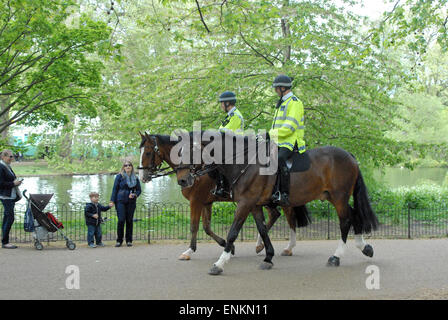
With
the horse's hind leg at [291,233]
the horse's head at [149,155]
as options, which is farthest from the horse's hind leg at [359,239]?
the horse's head at [149,155]

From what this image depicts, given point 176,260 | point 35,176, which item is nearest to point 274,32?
point 176,260

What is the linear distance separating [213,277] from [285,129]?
2628 millimetres

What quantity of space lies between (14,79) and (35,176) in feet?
77.2

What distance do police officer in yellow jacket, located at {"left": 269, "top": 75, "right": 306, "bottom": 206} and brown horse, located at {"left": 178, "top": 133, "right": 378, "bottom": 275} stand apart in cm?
17

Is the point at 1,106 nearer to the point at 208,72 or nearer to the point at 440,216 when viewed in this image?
the point at 208,72

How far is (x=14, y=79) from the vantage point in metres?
12.0

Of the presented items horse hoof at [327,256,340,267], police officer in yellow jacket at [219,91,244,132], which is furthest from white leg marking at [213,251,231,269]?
police officer in yellow jacket at [219,91,244,132]

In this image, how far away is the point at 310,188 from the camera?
7.45 meters

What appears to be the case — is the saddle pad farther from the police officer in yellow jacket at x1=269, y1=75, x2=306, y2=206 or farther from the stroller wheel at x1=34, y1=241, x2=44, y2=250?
the stroller wheel at x1=34, y1=241, x2=44, y2=250

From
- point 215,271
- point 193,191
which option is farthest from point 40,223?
point 215,271

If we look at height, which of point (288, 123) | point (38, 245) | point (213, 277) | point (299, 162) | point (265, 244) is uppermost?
point (288, 123)

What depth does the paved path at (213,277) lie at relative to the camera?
571 centimetres

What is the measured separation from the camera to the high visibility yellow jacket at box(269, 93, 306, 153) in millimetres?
6973

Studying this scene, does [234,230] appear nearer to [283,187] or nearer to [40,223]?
[283,187]
